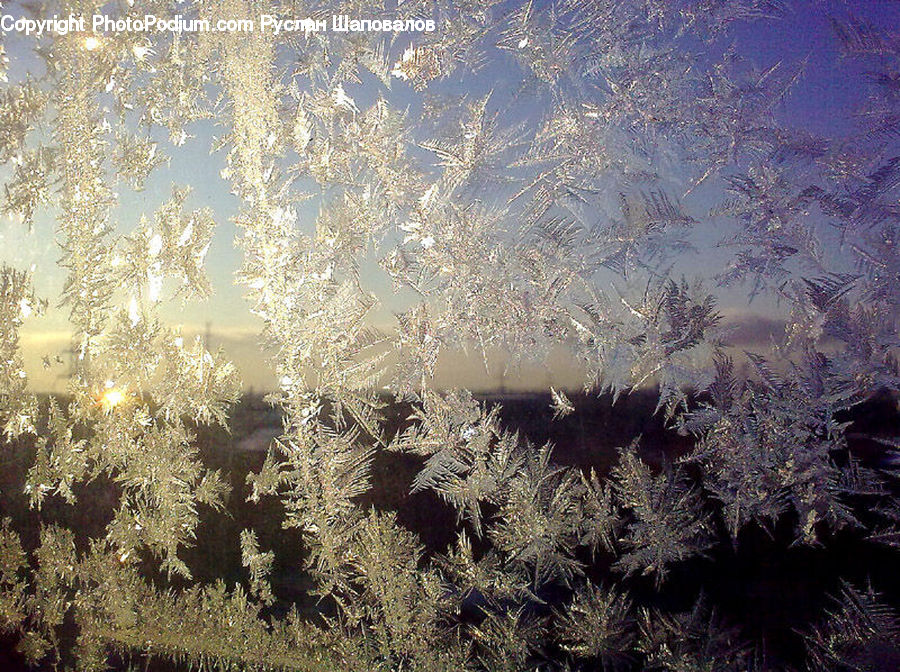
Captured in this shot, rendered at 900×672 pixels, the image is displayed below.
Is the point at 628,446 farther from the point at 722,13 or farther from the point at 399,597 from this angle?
the point at 722,13

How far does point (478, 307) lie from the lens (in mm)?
1338

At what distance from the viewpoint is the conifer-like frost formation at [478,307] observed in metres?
1.22

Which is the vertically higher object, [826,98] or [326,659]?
[826,98]

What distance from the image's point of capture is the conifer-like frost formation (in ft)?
4.00

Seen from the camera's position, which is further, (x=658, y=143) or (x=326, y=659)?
(x=326, y=659)

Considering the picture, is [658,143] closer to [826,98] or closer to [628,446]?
[826,98]

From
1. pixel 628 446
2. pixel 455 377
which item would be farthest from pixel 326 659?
pixel 628 446

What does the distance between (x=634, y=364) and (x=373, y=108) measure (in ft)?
2.31

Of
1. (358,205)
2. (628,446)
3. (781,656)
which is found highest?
(358,205)

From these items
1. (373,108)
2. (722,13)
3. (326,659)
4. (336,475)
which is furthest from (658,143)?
(326,659)

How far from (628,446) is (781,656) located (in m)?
0.44

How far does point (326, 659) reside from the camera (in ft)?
4.68

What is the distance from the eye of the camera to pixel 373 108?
1363 millimetres

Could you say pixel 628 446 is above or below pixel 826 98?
below
